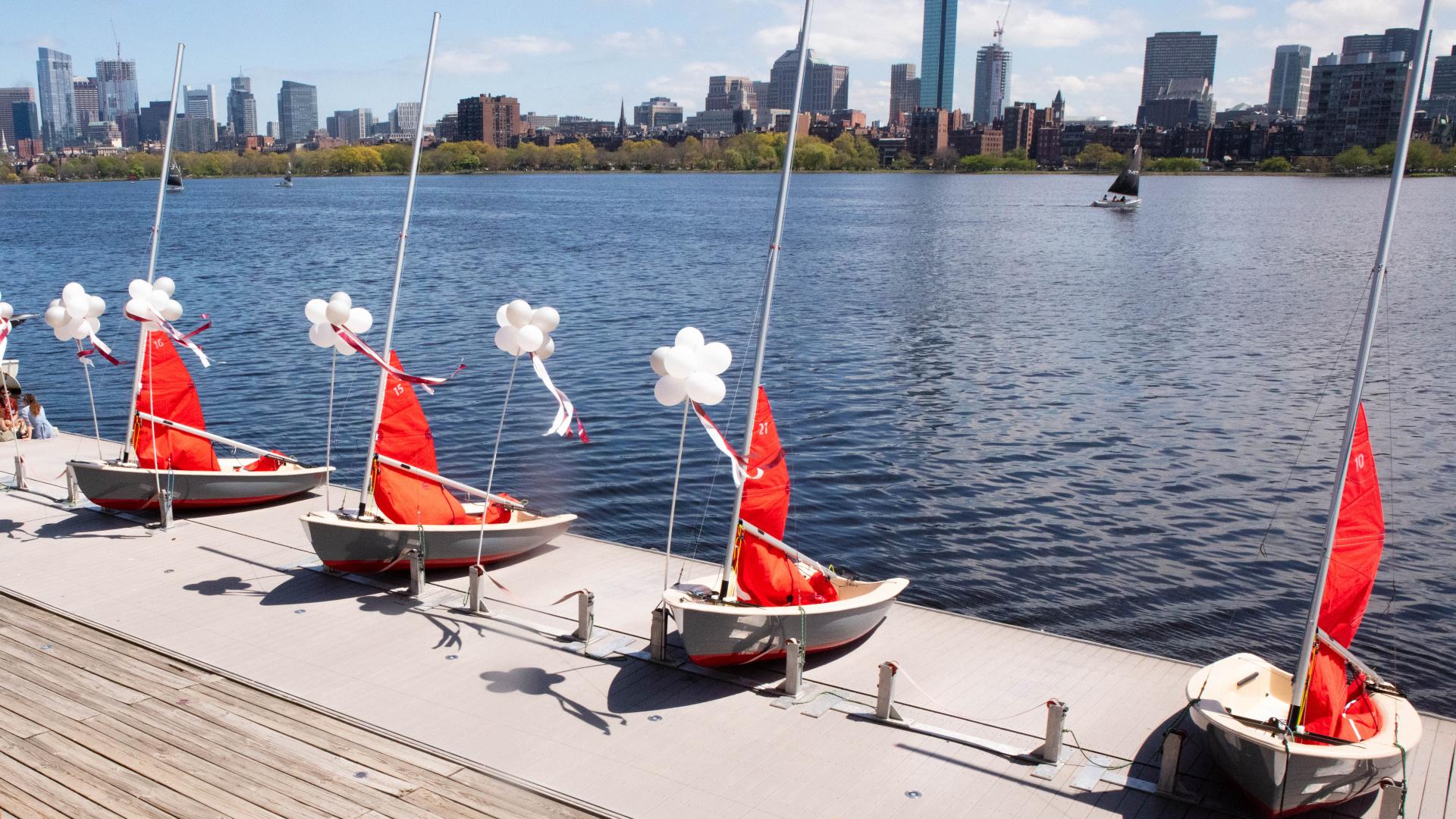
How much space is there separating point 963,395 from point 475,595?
2347 centimetres

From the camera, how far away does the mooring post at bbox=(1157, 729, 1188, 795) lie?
1061 centimetres

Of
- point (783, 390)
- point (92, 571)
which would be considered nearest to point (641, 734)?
point (92, 571)

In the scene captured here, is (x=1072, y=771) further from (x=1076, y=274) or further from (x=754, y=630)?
(x=1076, y=274)

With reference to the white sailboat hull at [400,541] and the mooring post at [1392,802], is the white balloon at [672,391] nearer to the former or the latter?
the white sailboat hull at [400,541]

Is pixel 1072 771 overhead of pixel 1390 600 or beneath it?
overhead

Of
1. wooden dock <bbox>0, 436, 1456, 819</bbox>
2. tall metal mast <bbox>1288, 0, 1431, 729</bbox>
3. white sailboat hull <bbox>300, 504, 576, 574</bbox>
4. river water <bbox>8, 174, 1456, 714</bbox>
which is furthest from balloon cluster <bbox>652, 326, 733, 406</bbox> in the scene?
river water <bbox>8, 174, 1456, 714</bbox>

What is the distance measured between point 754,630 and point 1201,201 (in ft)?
482

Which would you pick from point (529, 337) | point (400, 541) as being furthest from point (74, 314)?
point (529, 337)

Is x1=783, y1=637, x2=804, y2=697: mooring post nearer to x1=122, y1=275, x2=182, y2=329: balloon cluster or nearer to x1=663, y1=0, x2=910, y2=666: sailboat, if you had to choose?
x1=663, y1=0, x2=910, y2=666: sailboat

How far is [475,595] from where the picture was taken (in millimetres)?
14953

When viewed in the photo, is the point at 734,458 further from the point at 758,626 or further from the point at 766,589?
the point at 758,626

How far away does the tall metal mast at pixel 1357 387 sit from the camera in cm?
1070

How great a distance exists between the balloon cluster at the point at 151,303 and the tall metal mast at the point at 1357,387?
16163 millimetres

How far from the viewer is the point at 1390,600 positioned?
818 inches
